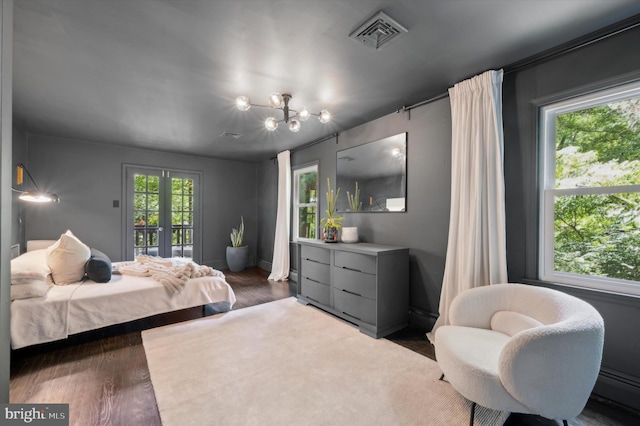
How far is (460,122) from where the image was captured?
2.54 meters

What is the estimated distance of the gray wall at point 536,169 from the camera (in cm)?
178

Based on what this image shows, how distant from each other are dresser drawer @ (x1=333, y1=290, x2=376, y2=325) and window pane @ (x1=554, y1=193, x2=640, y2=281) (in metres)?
1.59

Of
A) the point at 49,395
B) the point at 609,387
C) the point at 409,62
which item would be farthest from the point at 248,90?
the point at 609,387

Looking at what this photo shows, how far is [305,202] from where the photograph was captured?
5.04 m

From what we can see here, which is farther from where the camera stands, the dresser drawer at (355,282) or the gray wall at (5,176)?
the dresser drawer at (355,282)

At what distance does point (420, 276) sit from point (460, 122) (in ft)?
5.29

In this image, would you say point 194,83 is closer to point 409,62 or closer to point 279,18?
point 279,18

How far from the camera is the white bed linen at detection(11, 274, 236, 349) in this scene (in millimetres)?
2191

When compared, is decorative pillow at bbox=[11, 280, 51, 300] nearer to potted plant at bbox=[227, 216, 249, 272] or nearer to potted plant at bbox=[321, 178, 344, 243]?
potted plant at bbox=[321, 178, 344, 243]

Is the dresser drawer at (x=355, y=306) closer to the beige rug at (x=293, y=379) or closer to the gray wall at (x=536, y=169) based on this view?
the beige rug at (x=293, y=379)

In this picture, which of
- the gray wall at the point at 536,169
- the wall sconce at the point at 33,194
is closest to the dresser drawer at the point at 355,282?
the gray wall at the point at 536,169

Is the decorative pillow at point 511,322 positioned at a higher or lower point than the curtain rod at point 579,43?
lower

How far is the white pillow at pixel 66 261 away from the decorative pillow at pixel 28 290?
0.35 metres

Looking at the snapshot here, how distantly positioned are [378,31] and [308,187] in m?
3.27
